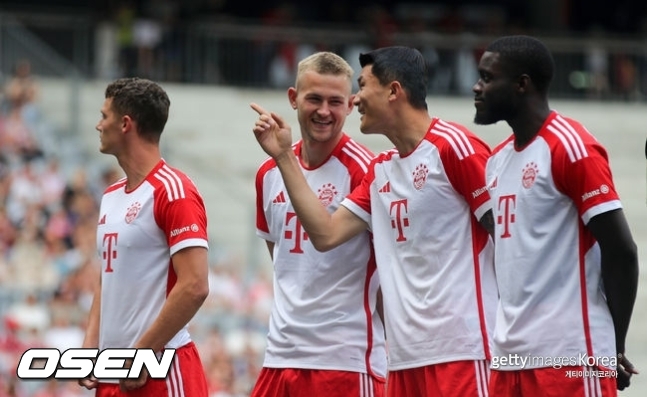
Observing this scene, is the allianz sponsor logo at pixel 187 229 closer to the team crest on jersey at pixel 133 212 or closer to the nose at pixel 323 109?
the team crest on jersey at pixel 133 212

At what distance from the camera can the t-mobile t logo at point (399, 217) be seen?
6531 mm

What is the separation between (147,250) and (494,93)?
170 centimetres

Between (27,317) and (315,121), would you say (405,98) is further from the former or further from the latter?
(27,317)

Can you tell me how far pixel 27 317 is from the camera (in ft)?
45.6

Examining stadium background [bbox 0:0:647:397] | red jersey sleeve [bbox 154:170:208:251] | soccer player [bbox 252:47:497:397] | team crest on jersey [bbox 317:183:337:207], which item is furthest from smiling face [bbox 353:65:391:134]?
stadium background [bbox 0:0:647:397]

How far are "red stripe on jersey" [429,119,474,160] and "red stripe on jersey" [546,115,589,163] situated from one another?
0.63 m

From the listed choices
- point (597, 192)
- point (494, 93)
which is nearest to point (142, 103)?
point (494, 93)

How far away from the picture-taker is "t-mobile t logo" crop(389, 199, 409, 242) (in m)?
6.53

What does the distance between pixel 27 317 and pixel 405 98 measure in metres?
8.02

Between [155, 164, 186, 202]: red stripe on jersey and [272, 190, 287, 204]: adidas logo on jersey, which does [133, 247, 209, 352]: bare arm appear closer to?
[155, 164, 186, 202]: red stripe on jersey

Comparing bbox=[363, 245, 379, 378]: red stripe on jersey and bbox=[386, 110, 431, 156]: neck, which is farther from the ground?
bbox=[386, 110, 431, 156]: neck

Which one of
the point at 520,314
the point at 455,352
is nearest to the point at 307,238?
the point at 455,352

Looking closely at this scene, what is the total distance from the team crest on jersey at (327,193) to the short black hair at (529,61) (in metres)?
1.31

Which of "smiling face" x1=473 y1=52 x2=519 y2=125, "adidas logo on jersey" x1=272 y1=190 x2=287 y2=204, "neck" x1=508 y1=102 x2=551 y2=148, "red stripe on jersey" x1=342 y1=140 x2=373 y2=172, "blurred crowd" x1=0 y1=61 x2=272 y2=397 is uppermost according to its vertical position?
"smiling face" x1=473 y1=52 x2=519 y2=125
